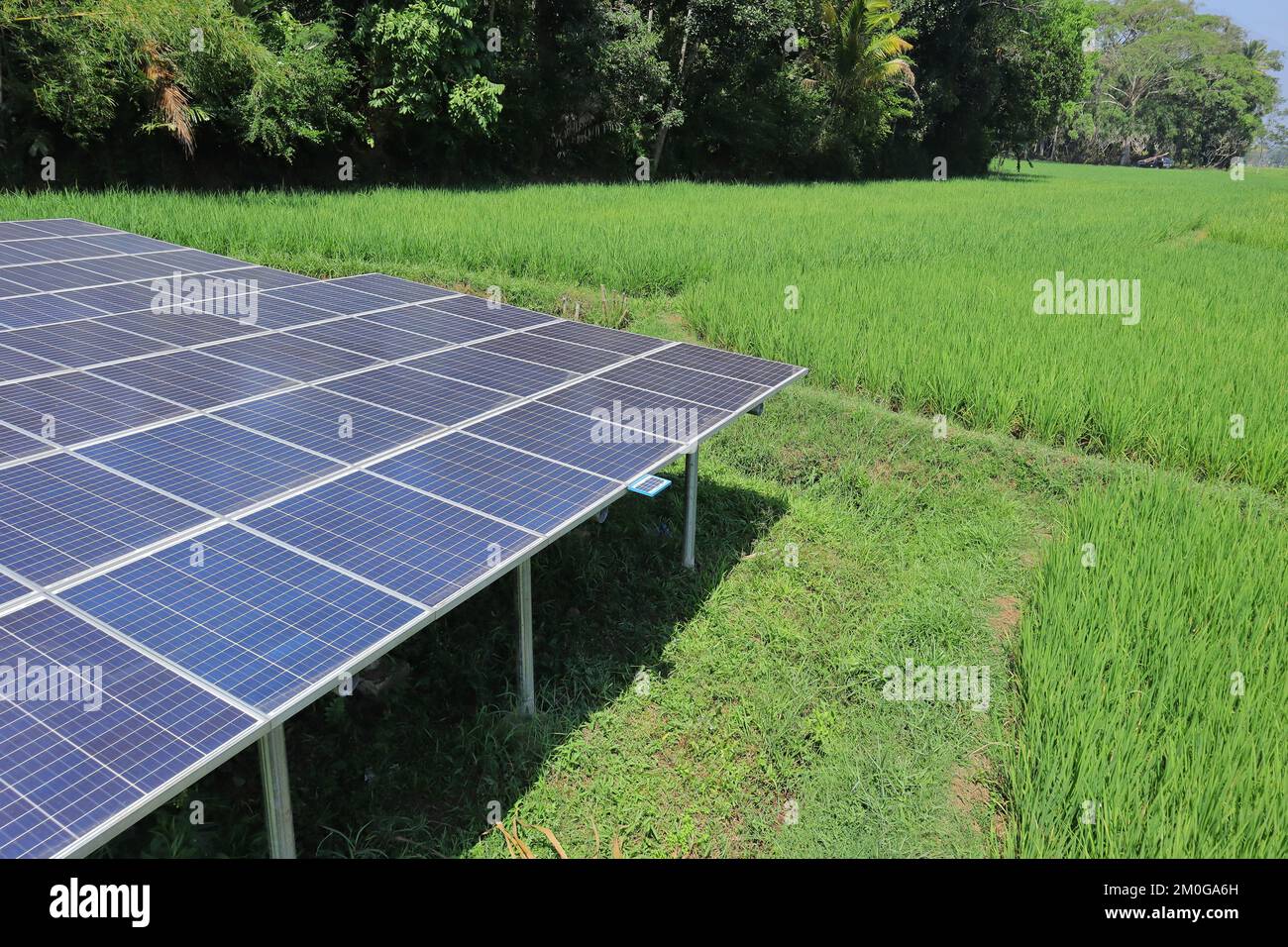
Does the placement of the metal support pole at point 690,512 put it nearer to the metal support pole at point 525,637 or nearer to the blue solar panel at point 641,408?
the blue solar panel at point 641,408

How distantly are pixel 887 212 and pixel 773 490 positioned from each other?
49.1 ft

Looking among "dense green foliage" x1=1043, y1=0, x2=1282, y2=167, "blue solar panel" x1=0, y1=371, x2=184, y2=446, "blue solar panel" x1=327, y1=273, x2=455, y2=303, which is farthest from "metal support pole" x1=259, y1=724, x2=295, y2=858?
"dense green foliage" x1=1043, y1=0, x2=1282, y2=167

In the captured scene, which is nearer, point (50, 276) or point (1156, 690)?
point (1156, 690)

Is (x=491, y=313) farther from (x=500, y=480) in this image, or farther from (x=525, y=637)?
(x=525, y=637)

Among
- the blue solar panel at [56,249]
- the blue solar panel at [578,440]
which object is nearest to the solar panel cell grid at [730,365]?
the blue solar panel at [578,440]

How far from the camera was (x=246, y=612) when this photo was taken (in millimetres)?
3104

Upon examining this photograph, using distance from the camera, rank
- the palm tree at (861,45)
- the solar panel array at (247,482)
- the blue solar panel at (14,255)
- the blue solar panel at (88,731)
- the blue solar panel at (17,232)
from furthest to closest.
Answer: the palm tree at (861,45) < the blue solar panel at (17,232) < the blue solar panel at (14,255) < the solar panel array at (247,482) < the blue solar panel at (88,731)

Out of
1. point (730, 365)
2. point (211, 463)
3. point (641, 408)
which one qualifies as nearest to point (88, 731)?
point (211, 463)

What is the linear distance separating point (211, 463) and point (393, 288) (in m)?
4.44

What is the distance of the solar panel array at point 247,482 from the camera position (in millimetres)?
2605

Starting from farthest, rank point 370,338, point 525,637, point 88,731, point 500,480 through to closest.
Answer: point 370,338 → point 525,637 → point 500,480 → point 88,731

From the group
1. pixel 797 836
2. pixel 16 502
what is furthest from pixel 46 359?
pixel 797 836

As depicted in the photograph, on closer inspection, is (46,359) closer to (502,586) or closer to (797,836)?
(502,586)

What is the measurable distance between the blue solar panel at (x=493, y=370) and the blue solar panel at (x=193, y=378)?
3.36 ft
